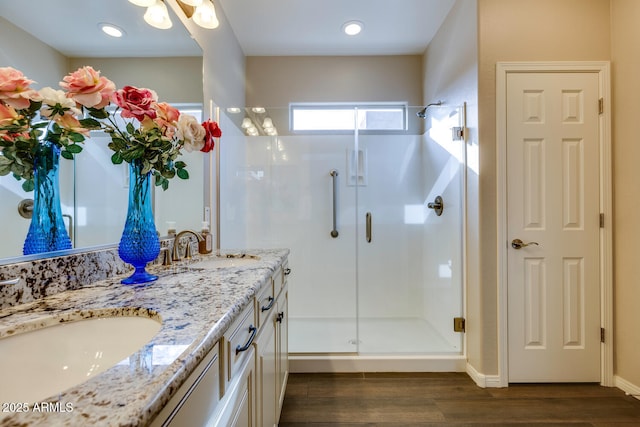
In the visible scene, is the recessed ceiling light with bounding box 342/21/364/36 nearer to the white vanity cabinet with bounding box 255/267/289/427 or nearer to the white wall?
the white wall

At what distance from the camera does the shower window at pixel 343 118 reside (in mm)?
2793

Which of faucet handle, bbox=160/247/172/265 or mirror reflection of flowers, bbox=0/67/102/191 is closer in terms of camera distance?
mirror reflection of flowers, bbox=0/67/102/191

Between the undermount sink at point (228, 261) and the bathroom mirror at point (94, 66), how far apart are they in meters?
0.28

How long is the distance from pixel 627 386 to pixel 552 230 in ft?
3.40

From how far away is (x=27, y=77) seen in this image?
0.78 metres

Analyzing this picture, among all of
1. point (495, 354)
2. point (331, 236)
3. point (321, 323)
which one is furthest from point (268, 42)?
point (495, 354)

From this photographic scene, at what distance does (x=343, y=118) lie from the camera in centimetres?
284

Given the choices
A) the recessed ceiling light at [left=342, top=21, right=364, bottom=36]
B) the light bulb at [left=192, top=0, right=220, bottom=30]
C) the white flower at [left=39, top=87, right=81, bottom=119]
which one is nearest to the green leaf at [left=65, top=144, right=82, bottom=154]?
the white flower at [left=39, top=87, right=81, bottom=119]

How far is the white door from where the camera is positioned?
1.85 m

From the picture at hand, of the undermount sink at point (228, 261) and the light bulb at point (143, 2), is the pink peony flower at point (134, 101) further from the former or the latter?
the undermount sink at point (228, 261)

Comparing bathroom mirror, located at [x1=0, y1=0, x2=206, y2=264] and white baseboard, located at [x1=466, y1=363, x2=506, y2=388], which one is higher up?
bathroom mirror, located at [x1=0, y1=0, x2=206, y2=264]

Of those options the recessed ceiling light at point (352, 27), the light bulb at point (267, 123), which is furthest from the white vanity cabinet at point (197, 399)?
the recessed ceiling light at point (352, 27)

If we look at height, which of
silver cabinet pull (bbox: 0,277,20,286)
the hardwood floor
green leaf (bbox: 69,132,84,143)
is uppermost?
green leaf (bbox: 69,132,84,143)

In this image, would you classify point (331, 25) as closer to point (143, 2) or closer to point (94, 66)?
point (143, 2)
